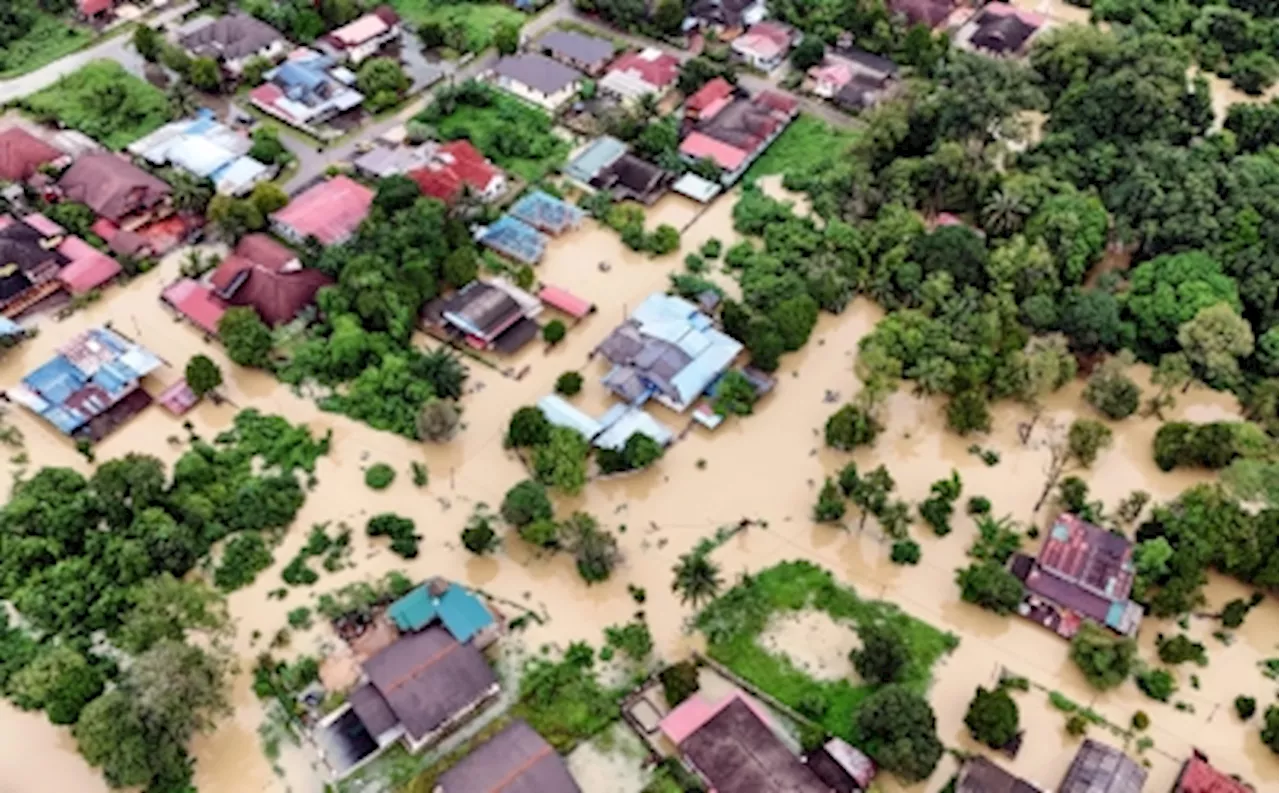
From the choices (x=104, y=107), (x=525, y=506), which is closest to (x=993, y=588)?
(x=525, y=506)

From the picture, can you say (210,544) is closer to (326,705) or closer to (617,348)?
(326,705)

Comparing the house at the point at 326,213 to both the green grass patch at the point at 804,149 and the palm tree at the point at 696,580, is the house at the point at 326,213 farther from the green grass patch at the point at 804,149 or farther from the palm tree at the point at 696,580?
the palm tree at the point at 696,580

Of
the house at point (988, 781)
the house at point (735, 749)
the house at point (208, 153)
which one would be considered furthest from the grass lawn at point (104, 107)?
the house at point (988, 781)

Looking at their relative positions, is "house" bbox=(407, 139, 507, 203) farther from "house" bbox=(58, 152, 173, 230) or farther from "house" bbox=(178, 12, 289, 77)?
"house" bbox=(178, 12, 289, 77)

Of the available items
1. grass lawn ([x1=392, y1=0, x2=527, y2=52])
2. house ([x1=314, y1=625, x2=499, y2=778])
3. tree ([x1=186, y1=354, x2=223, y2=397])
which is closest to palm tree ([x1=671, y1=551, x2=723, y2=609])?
house ([x1=314, y1=625, x2=499, y2=778])

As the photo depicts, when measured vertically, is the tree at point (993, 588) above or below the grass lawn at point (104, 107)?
below
